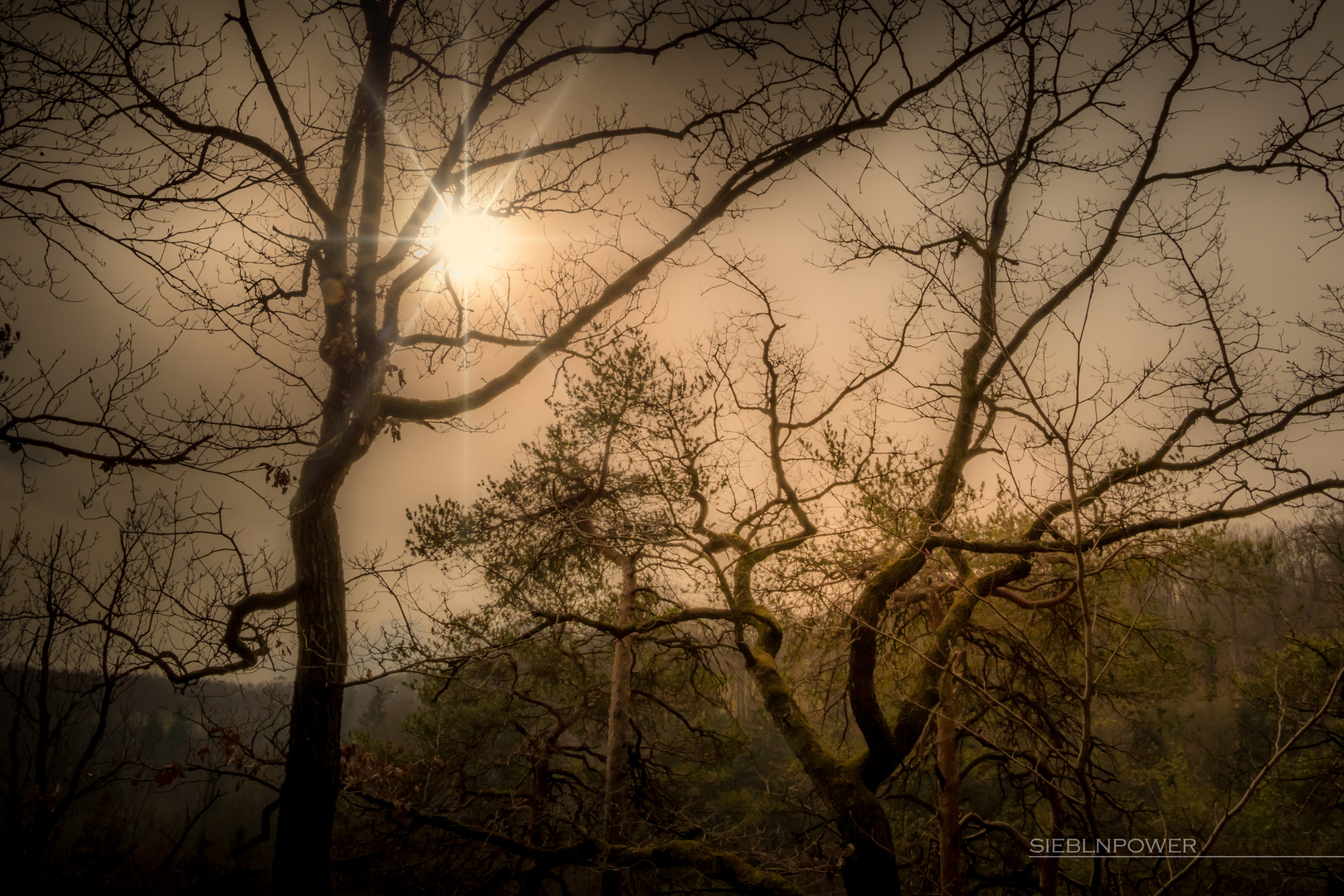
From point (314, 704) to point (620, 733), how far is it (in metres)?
4.44

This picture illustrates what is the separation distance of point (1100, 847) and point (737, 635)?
136 inches

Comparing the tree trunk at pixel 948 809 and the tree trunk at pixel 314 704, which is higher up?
the tree trunk at pixel 314 704

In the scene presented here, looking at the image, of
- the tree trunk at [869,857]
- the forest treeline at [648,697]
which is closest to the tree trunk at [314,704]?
the forest treeline at [648,697]

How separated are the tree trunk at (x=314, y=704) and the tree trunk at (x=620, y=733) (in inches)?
134

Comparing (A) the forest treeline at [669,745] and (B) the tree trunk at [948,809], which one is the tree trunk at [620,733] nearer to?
(A) the forest treeline at [669,745]

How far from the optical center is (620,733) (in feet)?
23.1

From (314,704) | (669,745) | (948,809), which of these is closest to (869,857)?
(948,809)

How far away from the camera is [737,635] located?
4969 millimetres

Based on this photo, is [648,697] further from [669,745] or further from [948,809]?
[948,809]

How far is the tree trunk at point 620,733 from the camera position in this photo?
Answer: 655cm

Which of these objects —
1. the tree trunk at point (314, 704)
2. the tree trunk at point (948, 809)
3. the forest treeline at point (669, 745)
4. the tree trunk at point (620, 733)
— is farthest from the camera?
the tree trunk at point (620, 733)

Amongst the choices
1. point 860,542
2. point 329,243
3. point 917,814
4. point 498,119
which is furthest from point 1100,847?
point 917,814

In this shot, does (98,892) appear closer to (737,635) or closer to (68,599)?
(68,599)

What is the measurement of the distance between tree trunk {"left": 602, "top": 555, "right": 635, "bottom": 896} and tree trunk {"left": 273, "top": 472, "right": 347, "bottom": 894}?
134 inches
